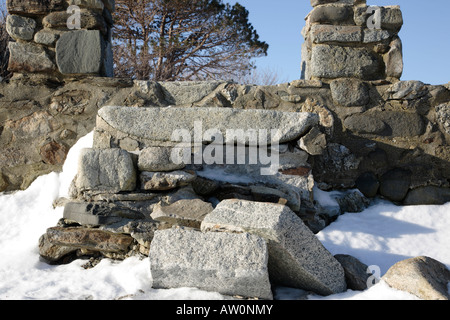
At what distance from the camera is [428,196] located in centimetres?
297

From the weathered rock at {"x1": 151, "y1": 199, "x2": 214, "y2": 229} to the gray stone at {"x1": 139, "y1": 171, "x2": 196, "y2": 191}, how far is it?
173 millimetres

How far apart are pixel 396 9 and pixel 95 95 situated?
7.42ft

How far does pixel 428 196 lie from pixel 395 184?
225 mm

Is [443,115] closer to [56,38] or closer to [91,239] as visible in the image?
[91,239]

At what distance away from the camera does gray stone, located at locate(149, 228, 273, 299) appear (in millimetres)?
1613

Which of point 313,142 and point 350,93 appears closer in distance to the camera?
point 313,142

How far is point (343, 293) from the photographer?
176 cm

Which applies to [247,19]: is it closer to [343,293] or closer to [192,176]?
[192,176]

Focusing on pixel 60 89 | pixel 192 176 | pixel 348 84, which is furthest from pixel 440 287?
pixel 60 89

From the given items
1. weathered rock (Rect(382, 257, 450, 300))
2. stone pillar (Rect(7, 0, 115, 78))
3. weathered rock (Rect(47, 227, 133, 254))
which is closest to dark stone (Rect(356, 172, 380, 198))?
weathered rock (Rect(382, 257, 450, 300))

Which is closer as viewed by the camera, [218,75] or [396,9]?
Result: [396,9]

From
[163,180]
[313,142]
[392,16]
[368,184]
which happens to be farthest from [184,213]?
[392,16]

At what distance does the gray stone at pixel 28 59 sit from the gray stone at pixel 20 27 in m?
0.06

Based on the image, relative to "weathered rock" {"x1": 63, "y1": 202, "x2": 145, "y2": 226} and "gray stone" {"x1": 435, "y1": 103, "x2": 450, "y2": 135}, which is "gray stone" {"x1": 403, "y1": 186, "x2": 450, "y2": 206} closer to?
"gray stone" {"x1": 435, "y1": 103, "x2": 450, "y2": 135}
